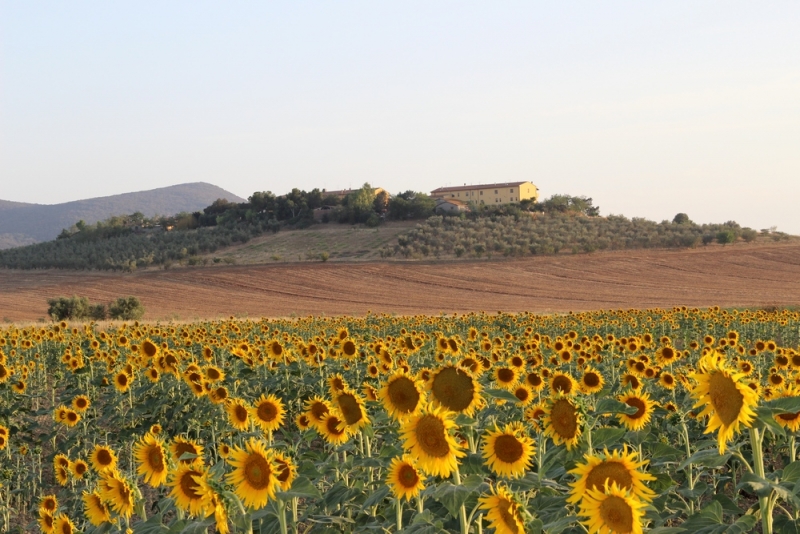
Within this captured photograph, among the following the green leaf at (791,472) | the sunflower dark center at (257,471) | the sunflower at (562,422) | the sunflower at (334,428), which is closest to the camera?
the green leaf at (791,472)

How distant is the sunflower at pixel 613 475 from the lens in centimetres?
291

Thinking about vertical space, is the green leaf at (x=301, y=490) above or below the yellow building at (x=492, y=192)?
below

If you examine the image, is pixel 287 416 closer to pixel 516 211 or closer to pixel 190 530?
pixel 190 530

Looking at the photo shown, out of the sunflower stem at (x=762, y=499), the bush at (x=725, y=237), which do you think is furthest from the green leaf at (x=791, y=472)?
the bush at (x=725, y=237)

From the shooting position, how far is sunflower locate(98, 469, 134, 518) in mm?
3834

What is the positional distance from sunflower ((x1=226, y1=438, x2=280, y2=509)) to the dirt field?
3730 cm

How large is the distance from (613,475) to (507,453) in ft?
2.79

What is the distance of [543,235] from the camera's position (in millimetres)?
72688

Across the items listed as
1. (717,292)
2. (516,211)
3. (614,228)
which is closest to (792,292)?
(717,292)

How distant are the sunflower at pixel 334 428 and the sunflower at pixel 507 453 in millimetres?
1207

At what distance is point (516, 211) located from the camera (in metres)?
82.4

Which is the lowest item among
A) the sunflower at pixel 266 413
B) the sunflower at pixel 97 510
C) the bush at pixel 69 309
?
the bush at pixel 69 309

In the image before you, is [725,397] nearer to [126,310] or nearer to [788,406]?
[788,406]

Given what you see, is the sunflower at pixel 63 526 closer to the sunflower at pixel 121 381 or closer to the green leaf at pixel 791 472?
the green leaf at pixel 791 472
